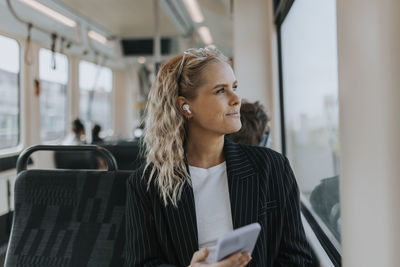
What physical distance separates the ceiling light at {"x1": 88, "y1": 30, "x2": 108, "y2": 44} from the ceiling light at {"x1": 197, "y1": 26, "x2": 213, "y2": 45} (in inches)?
65.0

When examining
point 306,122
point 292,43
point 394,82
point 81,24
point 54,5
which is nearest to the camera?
point 394,82

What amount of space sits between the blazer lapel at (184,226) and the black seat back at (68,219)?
1.22 feet

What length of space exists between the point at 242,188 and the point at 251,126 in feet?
3.48

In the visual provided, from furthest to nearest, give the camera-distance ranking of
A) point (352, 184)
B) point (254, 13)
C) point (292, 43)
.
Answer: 1. point (254, 13)
2. point (292, 43)
3. point (352, 184)

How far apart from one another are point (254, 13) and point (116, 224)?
112 inches

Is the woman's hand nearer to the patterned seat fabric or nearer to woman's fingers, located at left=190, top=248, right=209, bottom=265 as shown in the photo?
woman's fingers, located at left=190, top=248, right=209, bottom=265

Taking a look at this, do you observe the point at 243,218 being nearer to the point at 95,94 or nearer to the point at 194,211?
the point at 194,211

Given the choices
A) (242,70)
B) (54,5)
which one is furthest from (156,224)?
(54,5)

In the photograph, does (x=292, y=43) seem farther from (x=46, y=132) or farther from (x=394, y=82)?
(x=46, y=132)

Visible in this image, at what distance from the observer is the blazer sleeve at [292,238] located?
1149 mm

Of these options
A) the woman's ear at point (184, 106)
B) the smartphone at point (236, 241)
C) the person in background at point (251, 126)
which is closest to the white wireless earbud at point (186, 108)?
the woman's ear at point (184, 106)

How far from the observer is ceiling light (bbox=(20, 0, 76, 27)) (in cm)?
372

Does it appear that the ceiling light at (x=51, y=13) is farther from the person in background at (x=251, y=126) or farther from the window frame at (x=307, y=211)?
the person in background at (x=251, y=126)

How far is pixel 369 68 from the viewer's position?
776 mm
